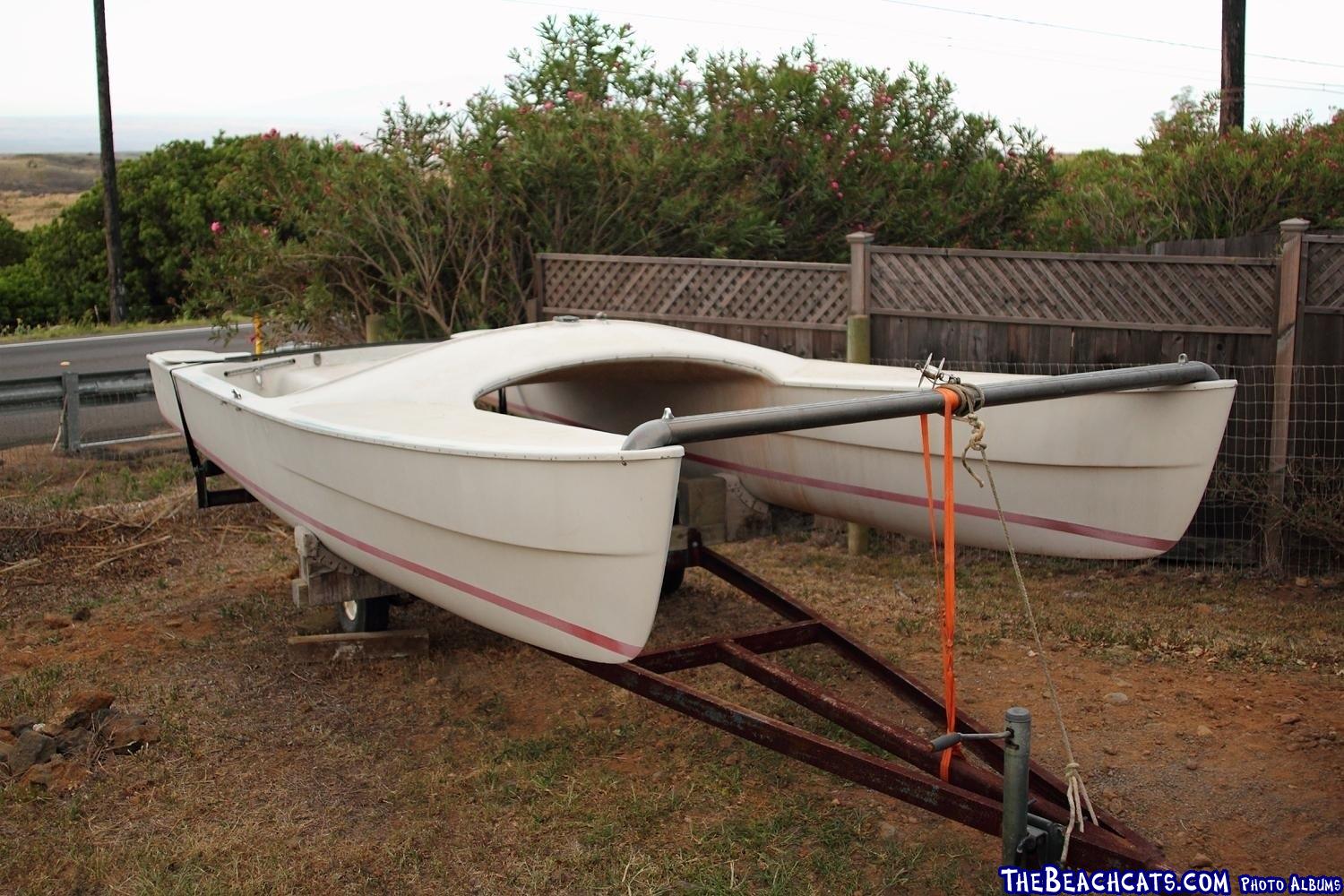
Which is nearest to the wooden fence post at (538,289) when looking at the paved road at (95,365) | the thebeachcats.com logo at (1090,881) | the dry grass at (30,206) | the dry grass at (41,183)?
the paved road at (95,365)

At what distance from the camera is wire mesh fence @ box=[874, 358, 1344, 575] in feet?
21.3

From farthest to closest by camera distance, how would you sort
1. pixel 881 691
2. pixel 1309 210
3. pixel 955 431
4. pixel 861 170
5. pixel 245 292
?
pixel 861 170 → pixel 245 292 → pixel 1309 210 → pixel 881 691 → pixel 955 431

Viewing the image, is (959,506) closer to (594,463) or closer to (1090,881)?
(1090,881)

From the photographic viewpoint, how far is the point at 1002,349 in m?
7.29

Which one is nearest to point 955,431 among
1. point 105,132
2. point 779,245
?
point 779,245

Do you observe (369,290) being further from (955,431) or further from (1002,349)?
(955,431)

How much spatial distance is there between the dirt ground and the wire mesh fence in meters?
0.17

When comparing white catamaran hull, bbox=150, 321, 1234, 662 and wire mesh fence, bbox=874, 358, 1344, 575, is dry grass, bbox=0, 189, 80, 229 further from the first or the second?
wire mesh fence, bbox=874, 358, 1344, 575

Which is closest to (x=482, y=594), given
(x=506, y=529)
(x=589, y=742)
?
(x=506, y=529)

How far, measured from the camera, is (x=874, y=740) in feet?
13.3

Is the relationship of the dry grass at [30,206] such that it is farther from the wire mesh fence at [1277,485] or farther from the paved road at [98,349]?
the wire mesh fence at [1277,485]

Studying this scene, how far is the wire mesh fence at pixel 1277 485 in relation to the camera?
648 centimetres

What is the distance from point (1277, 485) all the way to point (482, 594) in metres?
4.37

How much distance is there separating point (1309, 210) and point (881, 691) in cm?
654
